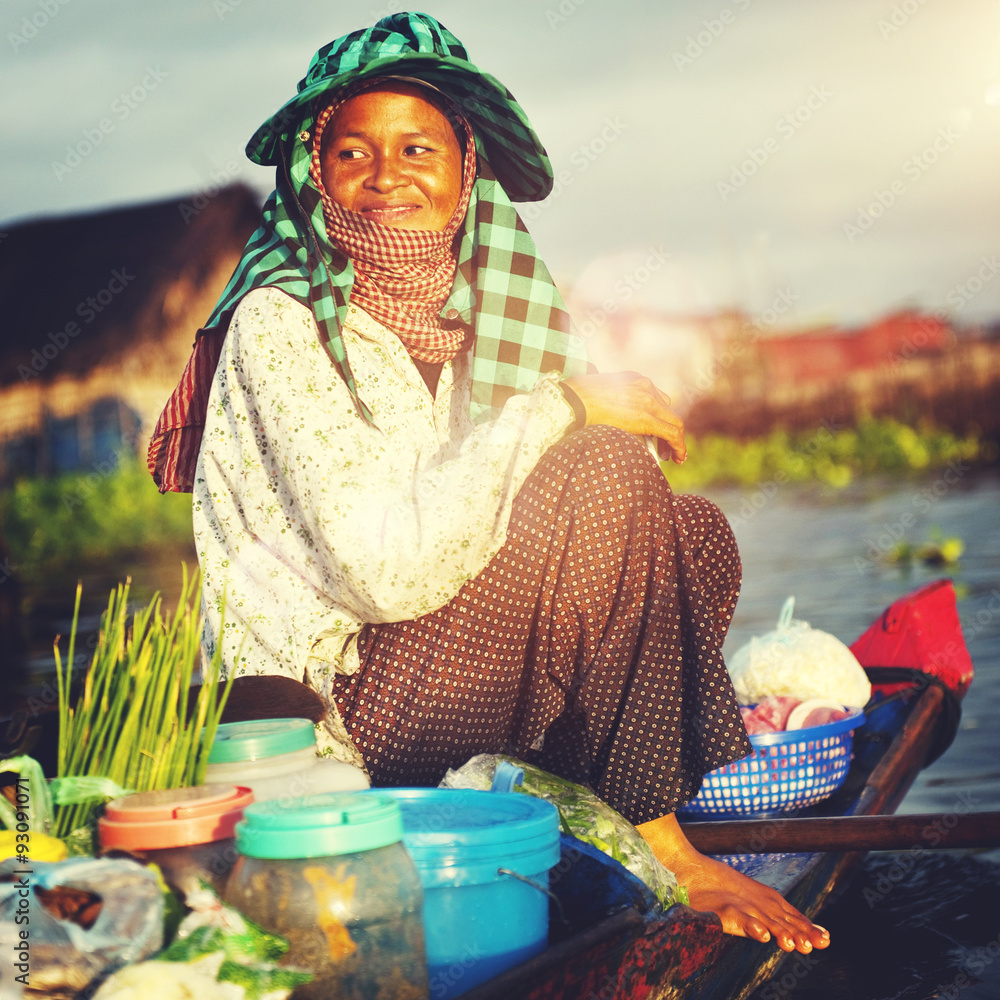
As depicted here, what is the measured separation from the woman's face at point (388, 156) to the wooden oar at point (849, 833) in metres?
1.33

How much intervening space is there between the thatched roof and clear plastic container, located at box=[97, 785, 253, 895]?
10.8 m

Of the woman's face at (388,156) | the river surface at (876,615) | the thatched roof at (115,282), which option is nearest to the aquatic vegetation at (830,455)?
the river surface at (876,615)

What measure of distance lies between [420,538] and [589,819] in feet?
1.69

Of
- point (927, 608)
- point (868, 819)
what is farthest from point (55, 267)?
point (868, 819)

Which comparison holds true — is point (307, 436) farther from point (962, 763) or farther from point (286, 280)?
point (962, 763)

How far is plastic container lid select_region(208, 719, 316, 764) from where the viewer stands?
152cm

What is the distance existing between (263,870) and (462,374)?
1348 mm

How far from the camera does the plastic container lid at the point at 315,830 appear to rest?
1.21 metres

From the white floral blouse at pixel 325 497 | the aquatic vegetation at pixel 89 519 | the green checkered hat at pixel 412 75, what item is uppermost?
the green checkered hat at pixel 412 75

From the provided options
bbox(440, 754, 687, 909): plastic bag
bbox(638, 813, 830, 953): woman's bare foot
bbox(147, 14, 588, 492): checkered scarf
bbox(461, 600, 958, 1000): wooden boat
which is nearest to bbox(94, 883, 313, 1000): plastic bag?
bbox(461, 600, 958, 1000): wooden boat

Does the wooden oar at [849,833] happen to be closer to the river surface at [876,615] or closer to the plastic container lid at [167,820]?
the river surface at [876,615]

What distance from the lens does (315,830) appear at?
3.96 ft

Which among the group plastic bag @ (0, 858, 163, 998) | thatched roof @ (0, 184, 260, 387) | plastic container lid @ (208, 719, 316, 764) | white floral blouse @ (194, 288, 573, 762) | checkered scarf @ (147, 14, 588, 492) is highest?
thatched roof @ (0, 184, 260, 387)

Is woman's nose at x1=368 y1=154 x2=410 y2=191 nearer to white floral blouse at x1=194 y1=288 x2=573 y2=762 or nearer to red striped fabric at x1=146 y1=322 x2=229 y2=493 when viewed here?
white floral blouse at x1=194 y1=288 x2=573 y2=762
